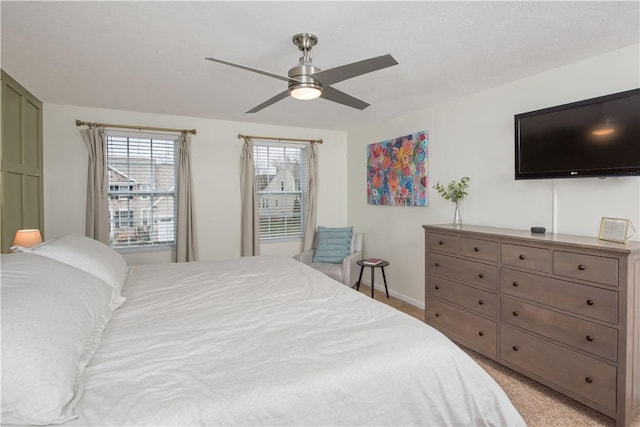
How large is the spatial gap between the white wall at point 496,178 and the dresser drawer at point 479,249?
52 cm

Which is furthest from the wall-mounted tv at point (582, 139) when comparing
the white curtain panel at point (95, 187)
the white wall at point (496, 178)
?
the white curtain panel at point (95, 187)

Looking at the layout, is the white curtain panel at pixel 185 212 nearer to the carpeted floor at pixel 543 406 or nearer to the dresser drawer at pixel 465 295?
the dresser drawer at pixel 465 295

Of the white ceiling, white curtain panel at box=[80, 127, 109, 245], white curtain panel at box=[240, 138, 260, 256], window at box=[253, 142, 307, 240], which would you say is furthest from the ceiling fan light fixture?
white curtain panel at box=[80, 127, 109, 245]

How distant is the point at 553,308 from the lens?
2.22 meters

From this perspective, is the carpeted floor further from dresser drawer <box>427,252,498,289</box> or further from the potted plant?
the potted plant

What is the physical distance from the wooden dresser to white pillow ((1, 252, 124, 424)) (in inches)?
103

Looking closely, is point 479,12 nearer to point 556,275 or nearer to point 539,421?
point 556,275

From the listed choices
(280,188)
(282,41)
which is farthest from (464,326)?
(280,188)

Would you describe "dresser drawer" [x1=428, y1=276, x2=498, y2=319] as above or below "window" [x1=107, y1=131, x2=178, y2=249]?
below

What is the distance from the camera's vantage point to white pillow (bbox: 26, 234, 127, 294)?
1.82 metres

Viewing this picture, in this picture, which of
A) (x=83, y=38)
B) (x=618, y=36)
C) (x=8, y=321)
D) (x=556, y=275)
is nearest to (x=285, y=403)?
(x=8, y=321)

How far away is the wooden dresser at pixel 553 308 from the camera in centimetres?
191

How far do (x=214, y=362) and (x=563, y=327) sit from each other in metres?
2.19

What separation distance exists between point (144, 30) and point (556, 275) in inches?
121
